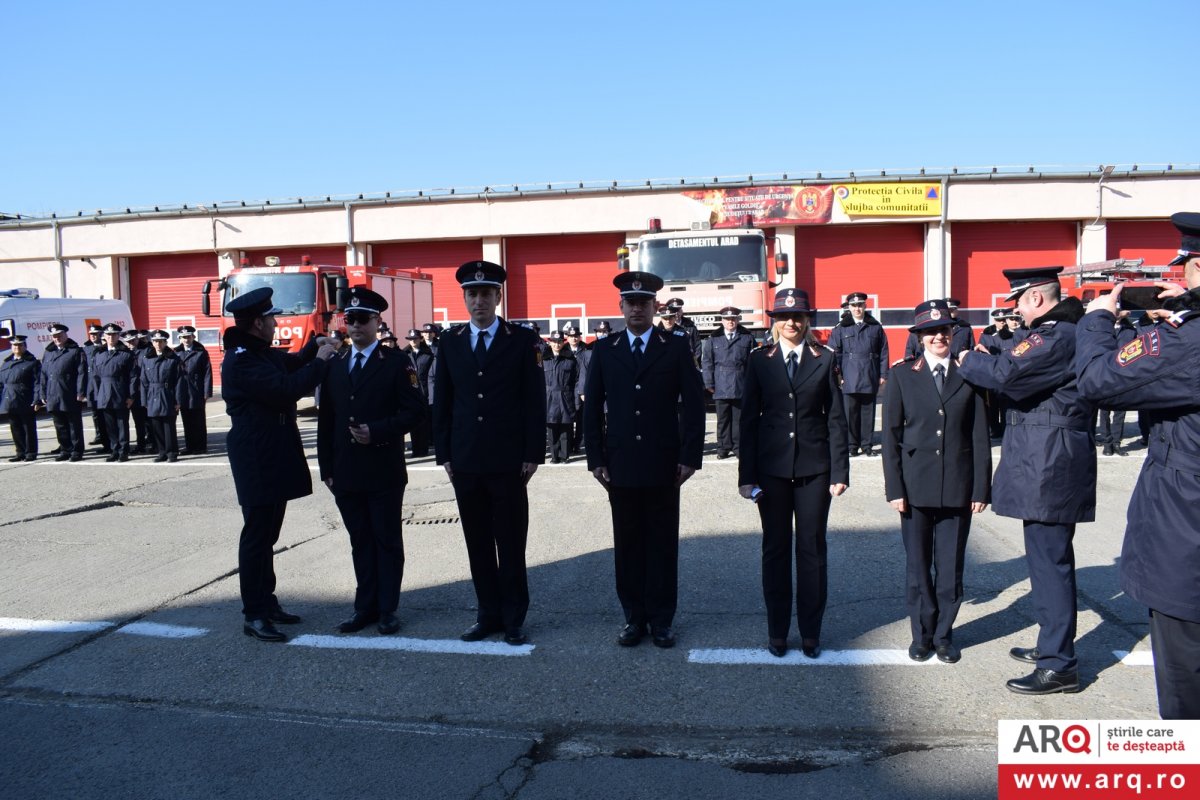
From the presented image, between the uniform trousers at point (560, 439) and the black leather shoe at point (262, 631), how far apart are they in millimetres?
7062

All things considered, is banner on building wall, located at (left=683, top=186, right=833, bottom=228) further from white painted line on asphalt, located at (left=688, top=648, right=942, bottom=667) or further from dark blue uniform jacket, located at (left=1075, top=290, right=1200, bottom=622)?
dark blue uniform jacket, located at (left=1075, top=290, right=1200, bottom=622)

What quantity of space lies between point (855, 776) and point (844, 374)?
30.2 feet

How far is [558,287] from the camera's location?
85.5 ft

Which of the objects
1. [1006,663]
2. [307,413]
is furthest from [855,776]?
[307,413]

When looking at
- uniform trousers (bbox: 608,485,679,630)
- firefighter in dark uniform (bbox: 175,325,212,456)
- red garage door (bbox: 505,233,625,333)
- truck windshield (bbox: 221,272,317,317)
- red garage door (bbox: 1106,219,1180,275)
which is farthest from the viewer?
red garage door (bbox: 505,233,625,333)

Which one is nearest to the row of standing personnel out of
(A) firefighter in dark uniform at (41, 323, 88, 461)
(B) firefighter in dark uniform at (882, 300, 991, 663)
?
(A) firefighter in dark uniform at (41, 323, 88, 461)

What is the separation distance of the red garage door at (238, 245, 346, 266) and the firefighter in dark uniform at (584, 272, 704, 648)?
Result: 2383 cm

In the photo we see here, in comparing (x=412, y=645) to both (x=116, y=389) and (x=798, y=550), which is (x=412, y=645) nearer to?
(x=798, y=550)

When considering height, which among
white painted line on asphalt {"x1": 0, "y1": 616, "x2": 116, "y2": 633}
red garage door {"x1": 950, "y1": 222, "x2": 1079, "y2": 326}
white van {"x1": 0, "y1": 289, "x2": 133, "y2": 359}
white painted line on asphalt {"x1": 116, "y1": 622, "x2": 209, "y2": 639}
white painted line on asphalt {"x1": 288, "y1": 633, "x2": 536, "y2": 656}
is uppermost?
red garage door {"x1": 950, "y1": 222, "x2": 1079, "y2": 326}

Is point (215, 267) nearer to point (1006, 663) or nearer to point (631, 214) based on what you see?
point (631, 214)

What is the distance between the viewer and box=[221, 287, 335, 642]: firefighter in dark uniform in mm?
5184

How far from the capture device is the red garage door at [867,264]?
2462 cm

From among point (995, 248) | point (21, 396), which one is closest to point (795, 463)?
point (21, 396)

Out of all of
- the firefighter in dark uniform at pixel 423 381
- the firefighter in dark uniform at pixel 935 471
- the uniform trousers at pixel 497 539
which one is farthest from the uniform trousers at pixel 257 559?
the firefighter in dark uniform at pixel 423 381
